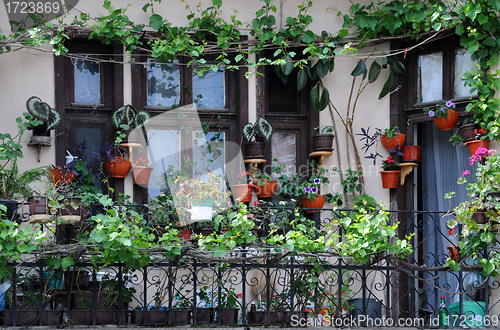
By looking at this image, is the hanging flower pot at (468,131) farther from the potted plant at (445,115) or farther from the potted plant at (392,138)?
the potted plant at (392,138)

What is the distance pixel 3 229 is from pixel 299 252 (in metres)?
2.37

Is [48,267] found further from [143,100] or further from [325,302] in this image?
[325,302]

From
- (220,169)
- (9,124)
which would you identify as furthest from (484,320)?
(9,124)

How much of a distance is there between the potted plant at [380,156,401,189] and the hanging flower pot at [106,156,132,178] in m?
2.70

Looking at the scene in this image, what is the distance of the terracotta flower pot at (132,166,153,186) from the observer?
569cm

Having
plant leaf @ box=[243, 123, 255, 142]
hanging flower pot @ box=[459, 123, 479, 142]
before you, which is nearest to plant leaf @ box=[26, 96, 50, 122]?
plant leaf @ box=[243, 123, 255, 142]

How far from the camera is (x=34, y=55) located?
228 inches

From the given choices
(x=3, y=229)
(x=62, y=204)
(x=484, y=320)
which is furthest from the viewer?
(x=484, y=320)

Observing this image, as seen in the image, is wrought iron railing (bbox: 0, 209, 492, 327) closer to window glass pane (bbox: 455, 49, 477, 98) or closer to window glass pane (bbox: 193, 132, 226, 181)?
window glass pane (bbox: 193, 132, 226, 181)

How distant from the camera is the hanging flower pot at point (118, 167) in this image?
5.66 m

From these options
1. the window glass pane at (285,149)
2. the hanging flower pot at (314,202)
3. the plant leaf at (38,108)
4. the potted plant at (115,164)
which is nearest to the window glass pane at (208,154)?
the window glass pane at (285,149)

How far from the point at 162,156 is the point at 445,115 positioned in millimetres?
2989

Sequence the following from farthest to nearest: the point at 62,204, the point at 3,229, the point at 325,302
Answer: the point at 325,302, the point at 62,204, the point at 3,229

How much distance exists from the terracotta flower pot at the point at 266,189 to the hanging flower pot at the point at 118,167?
137cm
